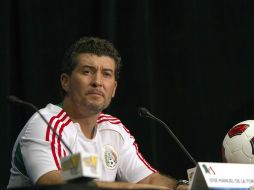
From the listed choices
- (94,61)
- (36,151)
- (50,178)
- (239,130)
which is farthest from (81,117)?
(239,130)

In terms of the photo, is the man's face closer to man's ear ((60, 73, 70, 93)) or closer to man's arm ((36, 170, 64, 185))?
man's ear ((60, 73, 70, 93))

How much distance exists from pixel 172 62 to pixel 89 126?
95 centimetres

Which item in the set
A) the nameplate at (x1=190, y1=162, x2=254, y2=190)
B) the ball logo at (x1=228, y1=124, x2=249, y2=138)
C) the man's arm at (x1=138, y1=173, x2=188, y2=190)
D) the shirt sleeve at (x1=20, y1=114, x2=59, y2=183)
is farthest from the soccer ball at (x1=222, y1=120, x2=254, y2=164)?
the shirt sleeve at (x1=20, y1=114, x2=59, y2=183)

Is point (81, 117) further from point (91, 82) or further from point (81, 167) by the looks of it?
point (81, 167)

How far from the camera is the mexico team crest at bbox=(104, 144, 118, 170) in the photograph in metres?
3.23

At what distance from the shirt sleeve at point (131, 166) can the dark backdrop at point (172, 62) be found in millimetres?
456

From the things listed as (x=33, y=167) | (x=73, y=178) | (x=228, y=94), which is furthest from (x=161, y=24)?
(x=73, y=178)

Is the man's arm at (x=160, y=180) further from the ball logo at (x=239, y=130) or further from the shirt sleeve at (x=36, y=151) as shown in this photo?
the shirt sleeve at (x=36, y=151)

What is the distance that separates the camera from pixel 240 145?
3035mm

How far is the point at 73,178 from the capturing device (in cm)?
207

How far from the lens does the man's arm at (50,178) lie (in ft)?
8.59

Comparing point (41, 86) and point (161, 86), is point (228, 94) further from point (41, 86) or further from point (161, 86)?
point (41, 86)

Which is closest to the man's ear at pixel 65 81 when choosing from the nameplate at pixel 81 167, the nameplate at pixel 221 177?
the nameplate at pixel 221 177

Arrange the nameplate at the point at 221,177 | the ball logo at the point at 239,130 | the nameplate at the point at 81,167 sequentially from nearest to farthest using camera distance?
the nameplate at the point at 81,167 → the nameplate at the point at 221,177 → the ball logo at the point at 239,130
